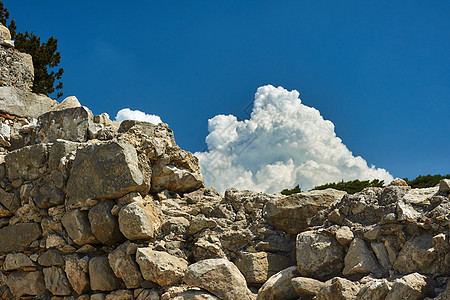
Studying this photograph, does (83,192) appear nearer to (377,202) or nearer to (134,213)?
(134,213)

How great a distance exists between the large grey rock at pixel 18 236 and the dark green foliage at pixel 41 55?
9748 mm

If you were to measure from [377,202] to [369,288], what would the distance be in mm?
979

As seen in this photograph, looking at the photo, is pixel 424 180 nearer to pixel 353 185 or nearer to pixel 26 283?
pixel 353 185

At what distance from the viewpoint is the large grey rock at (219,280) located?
433 centimetres

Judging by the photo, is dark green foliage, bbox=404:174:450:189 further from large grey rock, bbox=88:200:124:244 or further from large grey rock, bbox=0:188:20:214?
large grey rock, bbox=0:188:20:214

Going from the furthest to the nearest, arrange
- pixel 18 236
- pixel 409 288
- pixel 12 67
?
1. pixel 12 67
2. pixel 18 236
3. pixel 409 288

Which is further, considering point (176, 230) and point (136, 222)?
point (176, 230)

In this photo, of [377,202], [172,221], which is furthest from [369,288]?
[172,221]

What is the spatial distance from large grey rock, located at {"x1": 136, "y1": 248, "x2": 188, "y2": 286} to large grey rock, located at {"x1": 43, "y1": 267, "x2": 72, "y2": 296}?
3.96 ft

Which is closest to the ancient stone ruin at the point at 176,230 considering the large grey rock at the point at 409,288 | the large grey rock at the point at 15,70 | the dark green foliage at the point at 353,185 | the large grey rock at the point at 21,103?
the large grey rock at the point at 409,288

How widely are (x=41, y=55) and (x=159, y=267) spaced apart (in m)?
13.0

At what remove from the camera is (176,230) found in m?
5.09

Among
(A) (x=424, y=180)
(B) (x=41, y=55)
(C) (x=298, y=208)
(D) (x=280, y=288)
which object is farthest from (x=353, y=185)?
(B) (x=41, y=55)

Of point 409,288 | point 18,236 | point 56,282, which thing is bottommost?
point 409,288
